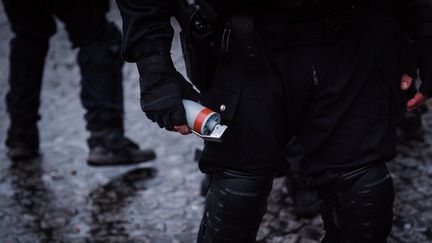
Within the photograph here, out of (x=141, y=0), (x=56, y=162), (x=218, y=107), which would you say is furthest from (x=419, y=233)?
(x=56, y=162)

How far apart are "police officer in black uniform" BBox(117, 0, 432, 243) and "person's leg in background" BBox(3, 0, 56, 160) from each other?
228 centimetres

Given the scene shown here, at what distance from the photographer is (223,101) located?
184 centimetres

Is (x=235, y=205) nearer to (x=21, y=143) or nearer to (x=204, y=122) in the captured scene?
(x=204, y=122)

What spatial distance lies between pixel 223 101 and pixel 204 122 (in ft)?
0.46

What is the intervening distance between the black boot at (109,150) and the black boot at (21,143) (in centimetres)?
55

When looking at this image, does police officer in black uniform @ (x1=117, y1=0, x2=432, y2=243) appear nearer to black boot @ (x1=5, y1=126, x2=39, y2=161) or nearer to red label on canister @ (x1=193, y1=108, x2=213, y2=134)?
red label on canister @ (x1=193, y1=108, x2=213, y2=134)

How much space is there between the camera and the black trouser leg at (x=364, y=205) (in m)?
1.79

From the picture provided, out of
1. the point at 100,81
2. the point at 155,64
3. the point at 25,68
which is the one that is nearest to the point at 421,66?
the point at 155,64

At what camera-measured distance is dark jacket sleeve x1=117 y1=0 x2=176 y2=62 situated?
1.80 meters

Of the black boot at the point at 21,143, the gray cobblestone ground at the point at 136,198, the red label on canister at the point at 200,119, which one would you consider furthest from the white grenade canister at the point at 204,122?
the black boot at the point at 21,143

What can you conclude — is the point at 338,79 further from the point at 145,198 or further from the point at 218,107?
the point at 145,198

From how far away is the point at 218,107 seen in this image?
1.86m

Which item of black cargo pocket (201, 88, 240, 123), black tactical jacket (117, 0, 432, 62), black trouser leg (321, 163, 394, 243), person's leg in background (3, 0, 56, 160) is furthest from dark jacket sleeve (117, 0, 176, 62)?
person's leg in background (3, 0, 56, 160)

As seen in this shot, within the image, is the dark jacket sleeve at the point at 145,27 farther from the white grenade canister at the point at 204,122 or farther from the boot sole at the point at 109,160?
the boot sole at the point at 109,160
